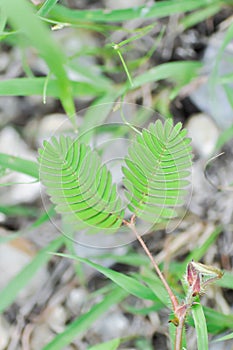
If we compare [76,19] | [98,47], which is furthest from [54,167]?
[98,47]

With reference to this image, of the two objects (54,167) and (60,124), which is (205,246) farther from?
(54,167)

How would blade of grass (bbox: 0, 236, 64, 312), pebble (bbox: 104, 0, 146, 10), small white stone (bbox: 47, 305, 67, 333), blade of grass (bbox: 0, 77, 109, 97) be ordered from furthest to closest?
pebble (bbox: 104, 0, 146, 10) → small white stone (bbox: 47, 305, 67, 333) → blade of grass (bbox: 0, 236, 64, 312) → blade of grass (bbox: 0, 77, 109, 97)

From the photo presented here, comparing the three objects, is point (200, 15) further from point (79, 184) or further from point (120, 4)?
point (79, 184)

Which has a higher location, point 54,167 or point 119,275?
point 54,167

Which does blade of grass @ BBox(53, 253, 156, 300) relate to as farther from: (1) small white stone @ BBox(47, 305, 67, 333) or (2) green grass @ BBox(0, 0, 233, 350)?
(1) small white stone @ BBox(47, 305, 67, 333)

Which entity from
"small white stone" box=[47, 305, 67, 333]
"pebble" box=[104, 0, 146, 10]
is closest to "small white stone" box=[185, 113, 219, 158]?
"pebble" box=[104, 0, 146, 10]

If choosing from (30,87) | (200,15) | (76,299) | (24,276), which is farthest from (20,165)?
(200,15)
